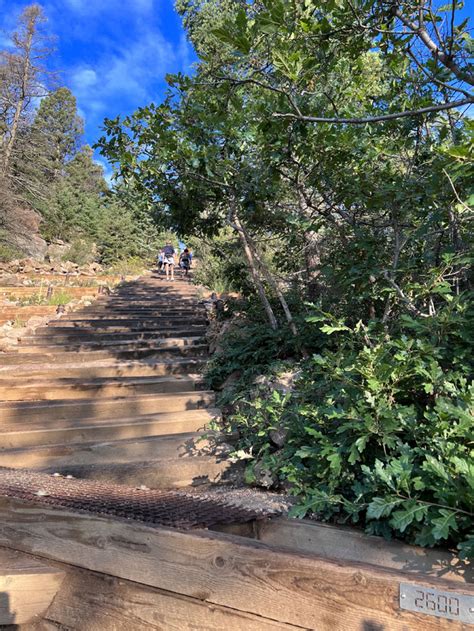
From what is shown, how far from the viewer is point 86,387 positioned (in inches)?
173

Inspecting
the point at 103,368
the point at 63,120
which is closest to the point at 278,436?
the point at 103,368

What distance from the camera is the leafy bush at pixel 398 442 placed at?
1.42 m

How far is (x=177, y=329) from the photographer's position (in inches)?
→ 258

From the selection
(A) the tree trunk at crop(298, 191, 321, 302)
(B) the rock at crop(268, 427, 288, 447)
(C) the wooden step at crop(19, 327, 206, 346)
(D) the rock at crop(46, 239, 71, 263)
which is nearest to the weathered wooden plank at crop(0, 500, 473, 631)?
(B) the rock at crop(268, 427, 288, 447)

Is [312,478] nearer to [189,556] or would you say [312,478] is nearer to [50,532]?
[189,556]

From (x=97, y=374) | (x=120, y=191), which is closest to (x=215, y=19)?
(x=120, y=191)

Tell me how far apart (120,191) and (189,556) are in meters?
4.37

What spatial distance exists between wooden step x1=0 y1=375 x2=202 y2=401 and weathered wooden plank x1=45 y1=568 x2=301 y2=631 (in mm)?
2970

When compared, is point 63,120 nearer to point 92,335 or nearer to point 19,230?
point 19,230

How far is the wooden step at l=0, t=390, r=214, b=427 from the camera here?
3.86 metres

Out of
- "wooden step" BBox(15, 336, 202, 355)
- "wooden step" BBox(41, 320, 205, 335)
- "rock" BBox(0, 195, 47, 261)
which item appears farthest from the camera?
"rock" BBox(0, 195, 47, 261)

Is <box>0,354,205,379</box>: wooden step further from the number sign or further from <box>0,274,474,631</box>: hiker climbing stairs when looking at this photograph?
the number sign

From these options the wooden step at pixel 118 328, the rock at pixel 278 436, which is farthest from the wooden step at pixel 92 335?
the rock at pixel 278 436

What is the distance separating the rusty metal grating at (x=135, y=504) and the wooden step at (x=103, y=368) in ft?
8.69
